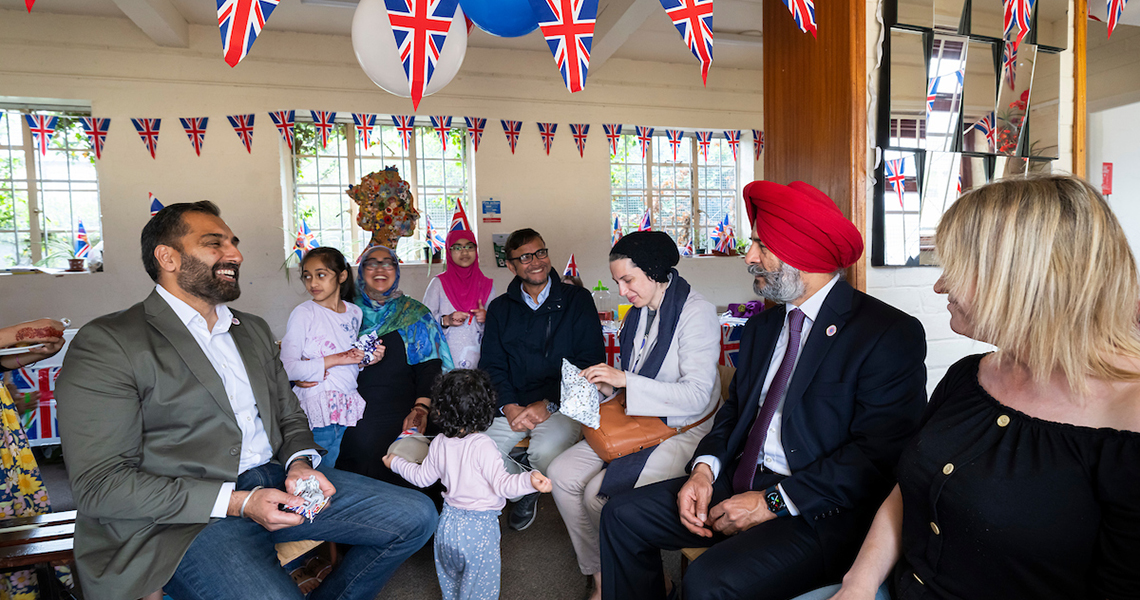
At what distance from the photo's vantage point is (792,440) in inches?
64.3

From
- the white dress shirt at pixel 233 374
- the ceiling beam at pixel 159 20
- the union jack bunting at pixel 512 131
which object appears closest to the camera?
the white dress shirt at pixel 233 374

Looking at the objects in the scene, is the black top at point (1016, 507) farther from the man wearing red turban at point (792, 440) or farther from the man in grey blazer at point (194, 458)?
the man in grey blazer at point (194, 458)

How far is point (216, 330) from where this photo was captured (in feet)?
6.34

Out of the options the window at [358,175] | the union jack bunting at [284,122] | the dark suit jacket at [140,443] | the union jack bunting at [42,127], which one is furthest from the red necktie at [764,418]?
the union jack bunting at [42,127]

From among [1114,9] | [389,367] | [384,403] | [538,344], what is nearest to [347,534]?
[384,403]

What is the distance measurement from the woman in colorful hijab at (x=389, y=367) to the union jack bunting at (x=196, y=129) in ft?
11.1

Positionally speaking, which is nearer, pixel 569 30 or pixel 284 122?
pixel 569 30

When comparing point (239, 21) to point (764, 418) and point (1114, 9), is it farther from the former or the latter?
point (1114, 9)

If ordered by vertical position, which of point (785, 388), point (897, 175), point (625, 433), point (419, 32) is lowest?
point (625, 433)

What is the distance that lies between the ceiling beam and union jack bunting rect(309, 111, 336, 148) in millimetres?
1188

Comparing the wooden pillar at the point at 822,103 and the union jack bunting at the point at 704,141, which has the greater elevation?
the union jack bunting at the point at 704,141

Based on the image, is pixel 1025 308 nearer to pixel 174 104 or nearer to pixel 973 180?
pixel 973 180

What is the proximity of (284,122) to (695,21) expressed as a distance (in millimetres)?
4885

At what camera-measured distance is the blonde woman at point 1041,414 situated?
96 cm
